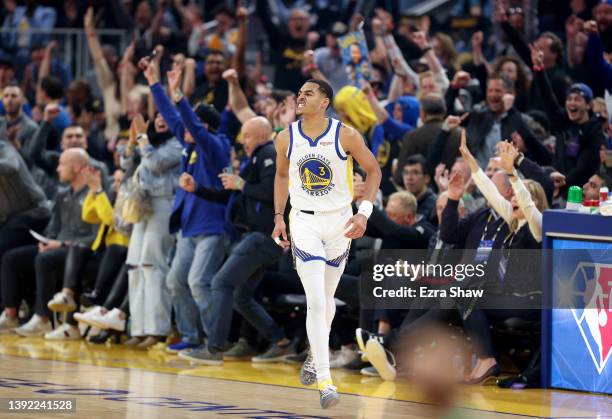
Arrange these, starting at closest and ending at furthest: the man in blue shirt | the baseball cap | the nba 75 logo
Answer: the nba 75 logo, the baseball cap, the man in blue shirt

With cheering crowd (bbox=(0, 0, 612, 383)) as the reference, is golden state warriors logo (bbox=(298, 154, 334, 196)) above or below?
above

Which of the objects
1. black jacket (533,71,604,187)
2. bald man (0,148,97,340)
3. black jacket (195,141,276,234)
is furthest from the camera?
bald man (0,148,97,340)

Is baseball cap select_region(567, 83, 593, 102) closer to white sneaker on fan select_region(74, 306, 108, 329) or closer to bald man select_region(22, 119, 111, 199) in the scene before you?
white sneaker on fan select_region(74, 306, 108, 329)

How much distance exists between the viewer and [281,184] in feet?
25.4

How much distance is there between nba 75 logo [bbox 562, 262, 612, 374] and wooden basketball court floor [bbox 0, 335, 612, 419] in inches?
13.2

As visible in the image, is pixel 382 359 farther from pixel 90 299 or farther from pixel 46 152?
pixel 46 152

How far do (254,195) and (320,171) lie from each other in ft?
7.39

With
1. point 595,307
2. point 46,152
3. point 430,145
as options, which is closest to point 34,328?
point 46,152

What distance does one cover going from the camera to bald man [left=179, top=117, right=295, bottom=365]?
9.62 metres

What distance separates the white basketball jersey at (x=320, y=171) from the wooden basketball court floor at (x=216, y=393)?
132 centimetres

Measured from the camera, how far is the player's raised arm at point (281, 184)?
7480 millimetres

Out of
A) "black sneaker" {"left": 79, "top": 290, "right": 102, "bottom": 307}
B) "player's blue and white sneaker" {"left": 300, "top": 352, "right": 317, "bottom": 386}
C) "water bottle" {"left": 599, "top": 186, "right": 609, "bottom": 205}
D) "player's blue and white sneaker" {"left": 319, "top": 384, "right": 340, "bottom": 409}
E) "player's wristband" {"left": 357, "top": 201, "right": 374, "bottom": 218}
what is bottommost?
"black sneaker" {"left": 79, "top": 290, "right": 102, "bottom": 307}

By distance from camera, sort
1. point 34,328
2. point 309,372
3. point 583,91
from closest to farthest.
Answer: point 309,372
point 583,91
point 34,328

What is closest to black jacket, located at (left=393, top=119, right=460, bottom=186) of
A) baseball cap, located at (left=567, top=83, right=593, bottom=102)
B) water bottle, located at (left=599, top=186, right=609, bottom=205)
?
baseball cap, located at (left=567, top=83, right=593, bottom=102)
